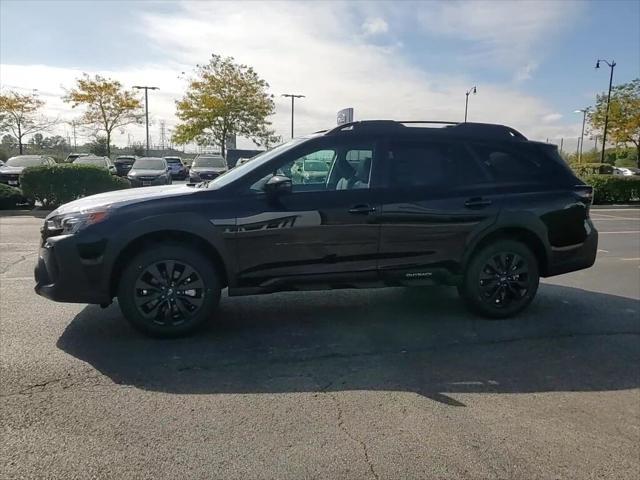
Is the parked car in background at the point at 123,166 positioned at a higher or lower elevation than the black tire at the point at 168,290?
higher

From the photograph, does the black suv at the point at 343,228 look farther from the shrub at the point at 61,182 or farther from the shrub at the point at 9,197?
the shrub at the point at 9,197

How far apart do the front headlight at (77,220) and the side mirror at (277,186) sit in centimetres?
134

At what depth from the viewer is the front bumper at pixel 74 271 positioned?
3.92 m

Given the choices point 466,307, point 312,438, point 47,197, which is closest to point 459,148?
point 466,307

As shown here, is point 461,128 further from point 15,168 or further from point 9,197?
point 15,168

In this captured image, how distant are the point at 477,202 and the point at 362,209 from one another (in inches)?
46.5

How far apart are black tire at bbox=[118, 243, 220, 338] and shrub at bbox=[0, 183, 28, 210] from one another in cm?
1171

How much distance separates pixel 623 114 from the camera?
36469mm

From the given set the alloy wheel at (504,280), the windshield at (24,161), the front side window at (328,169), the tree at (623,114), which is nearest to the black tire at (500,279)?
the alloy wheel at (504,280)

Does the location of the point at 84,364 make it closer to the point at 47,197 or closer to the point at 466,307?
the point at 466,307

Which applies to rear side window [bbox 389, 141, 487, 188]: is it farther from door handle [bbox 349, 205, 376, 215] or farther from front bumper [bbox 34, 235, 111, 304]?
front bumper [bbox 34, 235, 111, 304]

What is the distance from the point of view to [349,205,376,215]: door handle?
4.32 metres

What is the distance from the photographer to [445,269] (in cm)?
470

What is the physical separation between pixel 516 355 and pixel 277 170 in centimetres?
259
